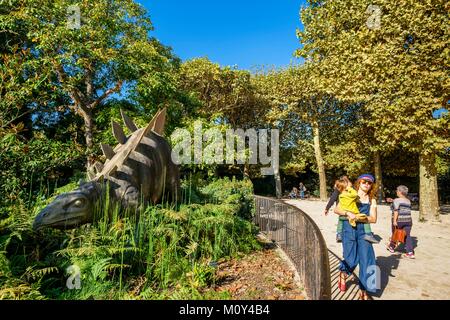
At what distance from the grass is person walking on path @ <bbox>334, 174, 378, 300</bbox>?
2.26 meters

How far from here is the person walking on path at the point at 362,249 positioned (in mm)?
4434

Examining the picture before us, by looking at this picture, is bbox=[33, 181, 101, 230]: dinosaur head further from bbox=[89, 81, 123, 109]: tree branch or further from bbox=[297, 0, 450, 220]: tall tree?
bbox=[297, 0, 450, 220]: tall tree

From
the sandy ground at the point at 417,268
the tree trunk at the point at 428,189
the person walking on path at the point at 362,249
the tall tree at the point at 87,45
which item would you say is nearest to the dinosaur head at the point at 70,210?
the person walking on path at the point at 362,249

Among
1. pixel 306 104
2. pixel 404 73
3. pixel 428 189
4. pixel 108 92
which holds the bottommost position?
pixel 428 189

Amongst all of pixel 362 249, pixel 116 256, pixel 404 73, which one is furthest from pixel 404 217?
pixel 404 73

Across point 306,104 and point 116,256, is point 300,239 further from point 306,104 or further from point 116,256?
point 306,104

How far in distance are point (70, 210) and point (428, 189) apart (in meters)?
14.4

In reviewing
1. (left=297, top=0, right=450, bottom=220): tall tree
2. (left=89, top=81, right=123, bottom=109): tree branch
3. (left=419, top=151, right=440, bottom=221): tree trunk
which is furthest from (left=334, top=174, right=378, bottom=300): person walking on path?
(left=89, top=81, right=123, bottom=109): tree branch

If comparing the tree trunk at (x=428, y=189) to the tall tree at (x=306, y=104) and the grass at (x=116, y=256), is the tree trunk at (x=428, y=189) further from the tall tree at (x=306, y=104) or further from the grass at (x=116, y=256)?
the tall tree at (x=306, y=104)

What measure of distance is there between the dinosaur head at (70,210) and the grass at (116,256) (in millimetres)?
211

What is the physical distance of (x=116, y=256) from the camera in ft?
15.1
